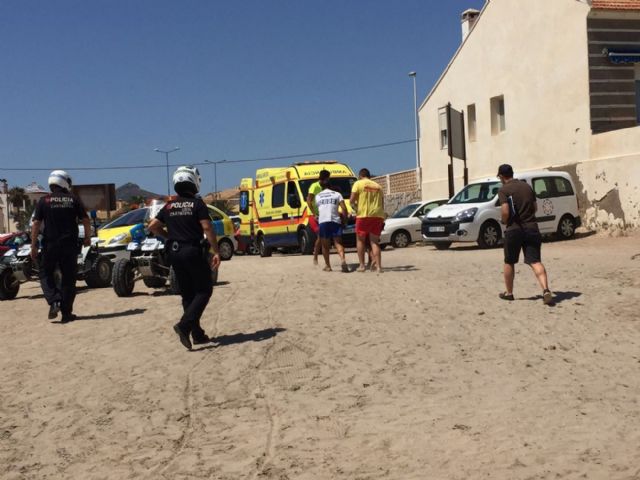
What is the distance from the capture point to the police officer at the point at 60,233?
9.15 metres

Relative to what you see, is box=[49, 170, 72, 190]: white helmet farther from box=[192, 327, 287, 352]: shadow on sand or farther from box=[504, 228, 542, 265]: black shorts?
box=[504, 228, 542, 265]: black shorts

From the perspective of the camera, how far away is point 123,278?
11.4 m

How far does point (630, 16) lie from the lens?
22875 millimetres

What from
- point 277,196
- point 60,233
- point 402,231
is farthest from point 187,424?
point 402,231

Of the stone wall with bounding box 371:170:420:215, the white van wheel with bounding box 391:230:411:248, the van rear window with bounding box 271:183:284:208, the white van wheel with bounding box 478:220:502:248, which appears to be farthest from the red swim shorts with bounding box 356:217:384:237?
the stone wall with bounding box 371:170:420:215

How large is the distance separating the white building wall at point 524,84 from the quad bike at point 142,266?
50.1 feet

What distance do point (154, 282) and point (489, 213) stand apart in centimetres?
986

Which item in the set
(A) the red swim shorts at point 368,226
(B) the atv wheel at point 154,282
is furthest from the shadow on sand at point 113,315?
(A) the red swim shorts at point 368,226

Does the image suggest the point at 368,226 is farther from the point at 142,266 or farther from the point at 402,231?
the point at 402,231

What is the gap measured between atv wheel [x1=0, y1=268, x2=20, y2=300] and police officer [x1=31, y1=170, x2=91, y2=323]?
3915 mm

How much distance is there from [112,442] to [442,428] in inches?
81.5

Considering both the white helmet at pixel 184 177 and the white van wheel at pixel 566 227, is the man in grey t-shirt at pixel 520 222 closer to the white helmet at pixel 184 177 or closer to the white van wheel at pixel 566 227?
the white helmet at pixel 184 177

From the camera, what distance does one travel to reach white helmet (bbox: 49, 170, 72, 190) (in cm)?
925

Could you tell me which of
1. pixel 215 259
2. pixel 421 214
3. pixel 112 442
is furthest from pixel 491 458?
pixel 421 214
